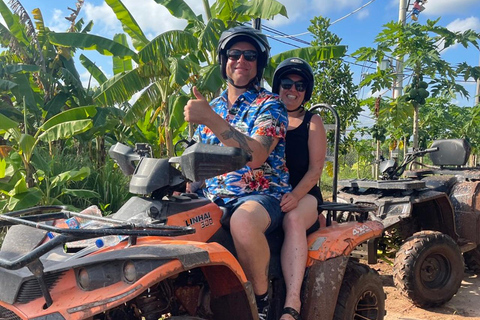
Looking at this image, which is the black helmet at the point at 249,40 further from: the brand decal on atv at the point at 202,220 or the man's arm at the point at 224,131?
the brand decal on atv at the point at 202,220

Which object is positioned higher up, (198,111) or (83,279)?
(198,111)

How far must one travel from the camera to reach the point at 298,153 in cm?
318

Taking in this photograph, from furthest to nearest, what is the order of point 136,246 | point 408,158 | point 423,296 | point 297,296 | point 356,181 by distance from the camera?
point 408,158, point 356,181, point 423,296, point 297,296, point 136,246

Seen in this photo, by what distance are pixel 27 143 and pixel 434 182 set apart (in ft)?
19.7

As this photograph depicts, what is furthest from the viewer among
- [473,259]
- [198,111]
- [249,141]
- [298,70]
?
[473,259]

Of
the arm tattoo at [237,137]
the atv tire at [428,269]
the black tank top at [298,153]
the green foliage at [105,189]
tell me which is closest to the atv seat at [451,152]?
the atv tire at [428,269]

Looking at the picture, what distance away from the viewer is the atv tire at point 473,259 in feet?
19.7

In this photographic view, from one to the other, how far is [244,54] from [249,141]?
27.2 inches

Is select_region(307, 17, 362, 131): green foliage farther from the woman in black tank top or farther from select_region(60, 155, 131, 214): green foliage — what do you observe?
the woman in black tank top

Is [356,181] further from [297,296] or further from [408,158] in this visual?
[297,296]

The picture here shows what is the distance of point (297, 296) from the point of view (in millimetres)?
2615

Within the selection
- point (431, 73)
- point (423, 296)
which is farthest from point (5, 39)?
point (423, 296)

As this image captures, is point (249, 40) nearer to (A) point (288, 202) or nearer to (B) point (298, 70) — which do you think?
(B) point (298, 70)

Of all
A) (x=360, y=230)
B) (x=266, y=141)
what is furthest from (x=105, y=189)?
(x=266, y=141)
